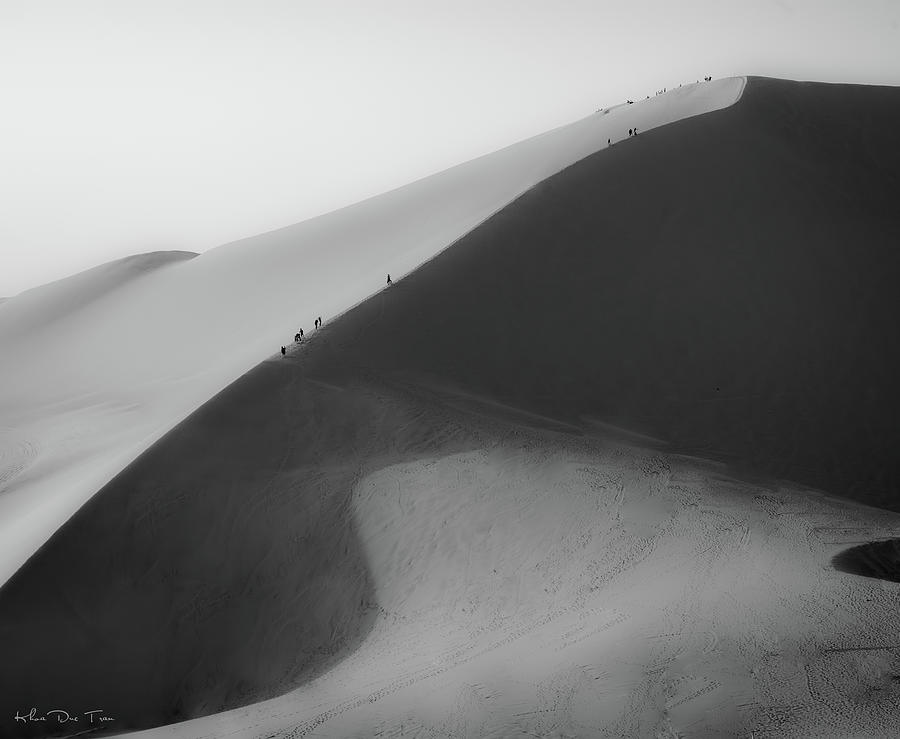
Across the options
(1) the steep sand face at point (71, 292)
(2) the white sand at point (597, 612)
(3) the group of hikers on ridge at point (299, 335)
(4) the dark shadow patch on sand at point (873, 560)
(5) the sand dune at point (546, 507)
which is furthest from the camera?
(1) the steep sand face at point (71, 292)

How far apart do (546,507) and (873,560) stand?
5.02m

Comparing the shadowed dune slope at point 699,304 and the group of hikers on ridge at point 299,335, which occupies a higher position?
the group of hikers on ridge at point 299,335

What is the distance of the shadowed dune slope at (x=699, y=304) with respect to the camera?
1895 cm

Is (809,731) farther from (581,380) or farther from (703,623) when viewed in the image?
(581,380)

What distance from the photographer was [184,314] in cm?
2819

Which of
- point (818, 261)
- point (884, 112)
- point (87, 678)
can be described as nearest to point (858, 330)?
point (818, 261)

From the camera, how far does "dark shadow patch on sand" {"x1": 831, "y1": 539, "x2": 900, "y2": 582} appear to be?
11.8 meters

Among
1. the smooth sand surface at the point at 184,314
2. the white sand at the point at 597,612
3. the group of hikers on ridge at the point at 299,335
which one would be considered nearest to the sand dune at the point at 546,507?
the white sand at the point at 597,612

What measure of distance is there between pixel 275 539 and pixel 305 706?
3876 millimetres

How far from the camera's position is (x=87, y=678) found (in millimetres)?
11922

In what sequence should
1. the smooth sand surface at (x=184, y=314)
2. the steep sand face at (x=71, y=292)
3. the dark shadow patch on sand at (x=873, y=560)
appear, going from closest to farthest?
the dark shadow patch on sand at (x=873, y=560), the smooth sand surface at (x=184, y=314), the steep sand face at (x=71, y=292)

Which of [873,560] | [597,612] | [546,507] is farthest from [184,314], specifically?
[873,560]

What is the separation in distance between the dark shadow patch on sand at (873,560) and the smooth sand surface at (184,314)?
12.0 metres

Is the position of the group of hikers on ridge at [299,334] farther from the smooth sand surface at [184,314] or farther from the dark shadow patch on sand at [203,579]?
the dark shadow patch on sand at [203,579]
